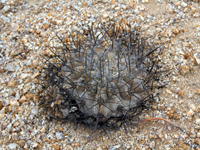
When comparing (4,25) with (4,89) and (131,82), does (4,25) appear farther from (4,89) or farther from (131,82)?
(131,82)

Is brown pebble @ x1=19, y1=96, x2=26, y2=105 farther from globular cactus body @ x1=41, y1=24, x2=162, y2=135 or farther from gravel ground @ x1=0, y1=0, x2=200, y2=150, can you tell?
globular cactus body @ x1=41, y1=24, x2=162, y2=135

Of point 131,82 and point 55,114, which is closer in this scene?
point 131,82

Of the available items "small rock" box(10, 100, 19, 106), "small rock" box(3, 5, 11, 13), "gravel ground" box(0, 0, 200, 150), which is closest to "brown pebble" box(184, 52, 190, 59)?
"gravel ground" box(0, 0, 200, 150)

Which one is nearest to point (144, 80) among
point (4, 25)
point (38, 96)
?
point (38, 96)

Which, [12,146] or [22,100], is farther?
[22,100]

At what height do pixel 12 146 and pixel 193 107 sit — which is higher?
pixel 193 107

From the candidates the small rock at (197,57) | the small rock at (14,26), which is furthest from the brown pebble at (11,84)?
the small rock at (197,57)

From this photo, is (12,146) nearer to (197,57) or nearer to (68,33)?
(68,33)

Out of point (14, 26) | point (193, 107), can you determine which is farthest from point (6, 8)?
point (193, 107)
